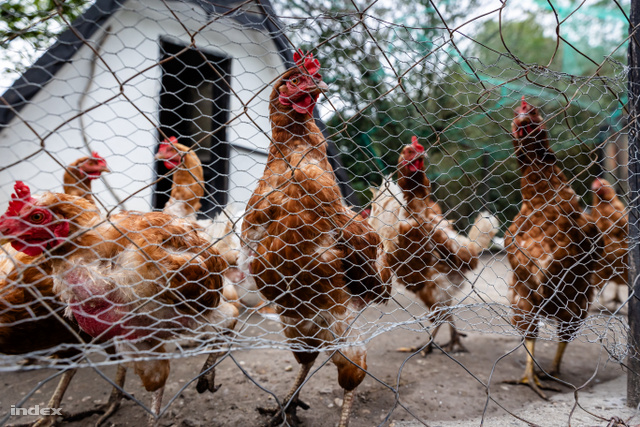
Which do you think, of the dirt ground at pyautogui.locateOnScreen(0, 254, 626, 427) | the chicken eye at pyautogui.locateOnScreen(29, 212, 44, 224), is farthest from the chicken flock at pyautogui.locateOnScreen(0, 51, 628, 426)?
the dirt ground at pyautogui.locateOnScreen(0, 254, 626, 427)

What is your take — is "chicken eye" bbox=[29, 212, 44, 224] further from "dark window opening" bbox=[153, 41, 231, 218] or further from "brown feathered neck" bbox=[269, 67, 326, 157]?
"dark window opening" bbox=[153, 41, 231, 218]

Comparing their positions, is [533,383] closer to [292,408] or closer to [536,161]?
[536,161]

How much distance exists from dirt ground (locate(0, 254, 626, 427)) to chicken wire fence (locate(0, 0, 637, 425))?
0.05ft

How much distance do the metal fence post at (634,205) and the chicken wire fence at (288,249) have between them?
50 mm

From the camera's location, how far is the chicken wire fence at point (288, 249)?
3.84ft

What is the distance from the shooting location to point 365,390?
205 centimetres

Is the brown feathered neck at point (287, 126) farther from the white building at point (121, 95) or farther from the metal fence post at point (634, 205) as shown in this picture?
the metal fence post at point (634, 205)

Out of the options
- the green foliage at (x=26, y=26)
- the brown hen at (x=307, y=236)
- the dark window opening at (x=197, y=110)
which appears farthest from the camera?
the dark window opening at (x=197, y=110)

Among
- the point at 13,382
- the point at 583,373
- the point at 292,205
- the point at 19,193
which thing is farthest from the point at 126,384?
the point at 583,373

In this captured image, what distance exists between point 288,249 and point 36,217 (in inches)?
34.5

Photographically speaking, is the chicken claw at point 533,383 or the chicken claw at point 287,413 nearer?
the chicken claw at point 287,413

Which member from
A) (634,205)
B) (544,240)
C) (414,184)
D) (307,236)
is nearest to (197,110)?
(414,184)

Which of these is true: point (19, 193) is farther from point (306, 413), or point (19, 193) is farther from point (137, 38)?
point (137, 38)

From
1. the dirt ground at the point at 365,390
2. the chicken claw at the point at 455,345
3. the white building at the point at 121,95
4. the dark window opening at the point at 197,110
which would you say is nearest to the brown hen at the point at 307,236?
the dirt ground at the point at 365,390
